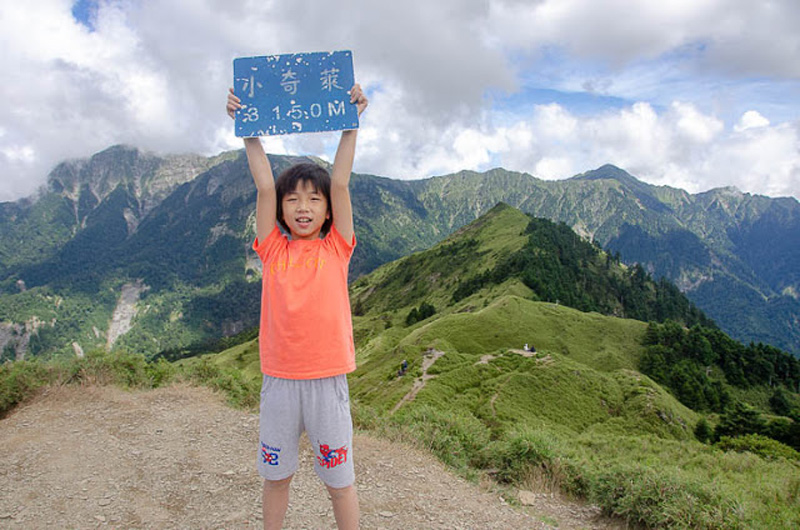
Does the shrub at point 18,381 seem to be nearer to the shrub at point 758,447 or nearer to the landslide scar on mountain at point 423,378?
the landslide scar on mountain at point 423,378

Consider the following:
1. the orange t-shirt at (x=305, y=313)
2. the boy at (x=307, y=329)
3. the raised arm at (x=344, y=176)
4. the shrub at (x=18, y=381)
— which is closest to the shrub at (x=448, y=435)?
the boy at (x=307, y=329)

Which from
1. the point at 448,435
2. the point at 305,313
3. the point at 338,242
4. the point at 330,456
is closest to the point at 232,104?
the point at 338,242

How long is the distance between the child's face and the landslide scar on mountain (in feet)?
84.4

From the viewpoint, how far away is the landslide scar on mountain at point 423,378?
104 ft

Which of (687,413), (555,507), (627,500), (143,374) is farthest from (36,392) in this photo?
(687,413)

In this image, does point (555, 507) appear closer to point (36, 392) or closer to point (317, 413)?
point (317, 413)

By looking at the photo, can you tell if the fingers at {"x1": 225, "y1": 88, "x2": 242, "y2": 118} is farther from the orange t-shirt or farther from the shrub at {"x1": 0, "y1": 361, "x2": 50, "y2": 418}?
the shrub at {"x1": 0, "y1": 361, "x2": 50, "y2": 418}

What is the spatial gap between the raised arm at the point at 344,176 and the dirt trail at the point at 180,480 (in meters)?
4.15

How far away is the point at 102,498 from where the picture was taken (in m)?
6.07

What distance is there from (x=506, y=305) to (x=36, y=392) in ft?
166

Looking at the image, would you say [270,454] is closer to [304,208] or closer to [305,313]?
[305,313]

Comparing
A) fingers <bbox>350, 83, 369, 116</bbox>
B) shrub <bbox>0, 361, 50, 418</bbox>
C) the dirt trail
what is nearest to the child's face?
fingers <bbox>350, 83, 369, 116</bbox>

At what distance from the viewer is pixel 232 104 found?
14.0 feet

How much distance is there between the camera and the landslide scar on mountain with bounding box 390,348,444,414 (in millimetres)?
31670
